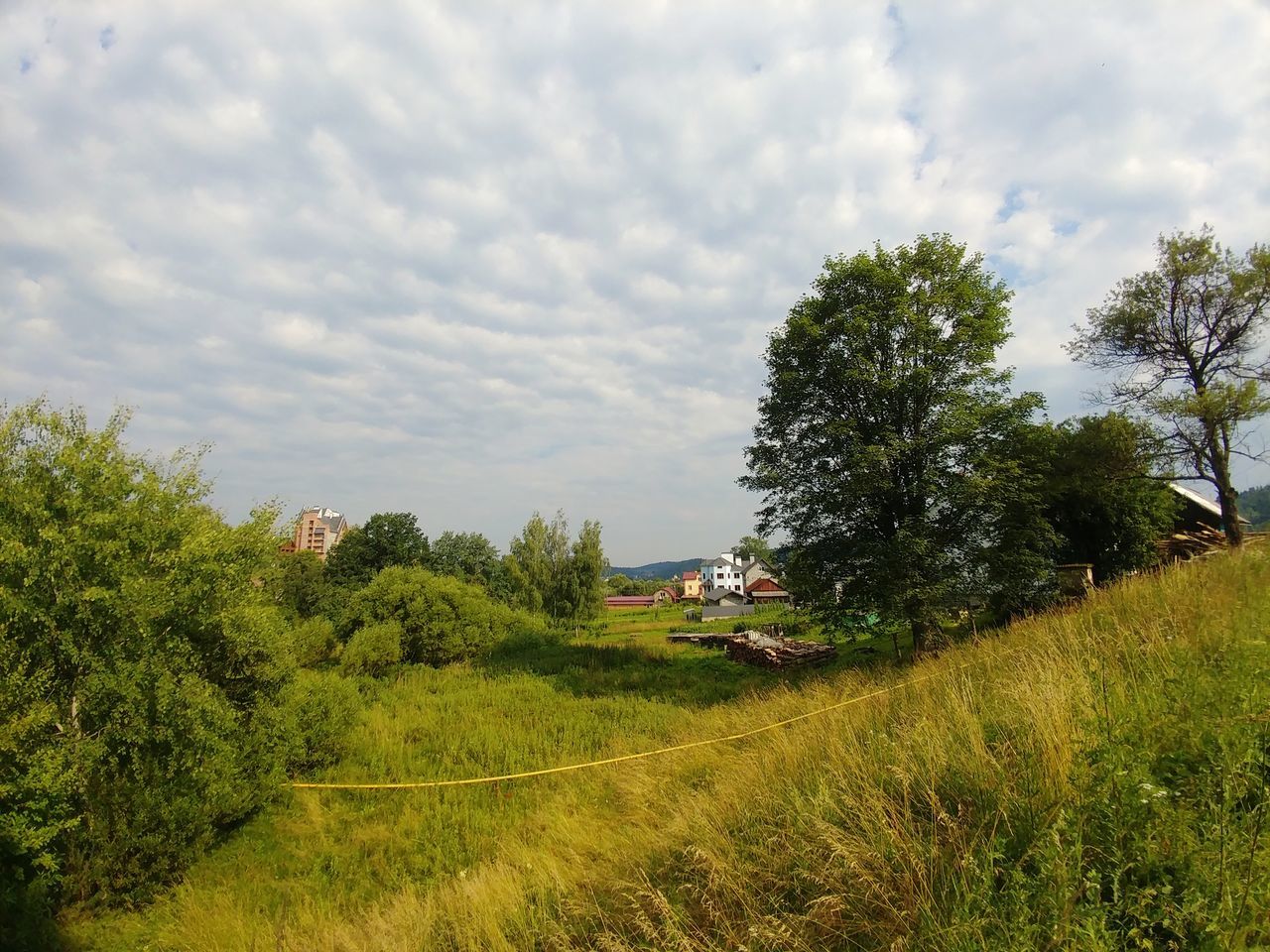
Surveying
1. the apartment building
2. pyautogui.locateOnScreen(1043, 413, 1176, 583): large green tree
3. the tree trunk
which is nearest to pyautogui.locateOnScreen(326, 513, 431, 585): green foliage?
pyautogui.locateOnScreen(1043, 413, 1176, 583): large green tree

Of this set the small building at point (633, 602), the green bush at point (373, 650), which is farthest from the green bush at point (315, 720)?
the small building at point (633, 602)

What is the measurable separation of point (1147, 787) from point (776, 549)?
1365 centimetres

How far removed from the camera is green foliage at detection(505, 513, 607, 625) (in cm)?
3475

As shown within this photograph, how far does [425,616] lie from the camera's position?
22938mm

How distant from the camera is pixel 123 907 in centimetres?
729

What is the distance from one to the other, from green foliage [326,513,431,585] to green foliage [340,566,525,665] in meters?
29.9

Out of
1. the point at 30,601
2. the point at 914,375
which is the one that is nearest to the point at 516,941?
the point at 30,601

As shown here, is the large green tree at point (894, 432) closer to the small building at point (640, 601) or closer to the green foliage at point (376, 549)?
the green foliage at point (376, 549)

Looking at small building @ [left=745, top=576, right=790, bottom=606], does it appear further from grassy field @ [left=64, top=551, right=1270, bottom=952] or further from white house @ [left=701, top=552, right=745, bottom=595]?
grassy field @ [left=64, top=551, right=1270, bottom=952]

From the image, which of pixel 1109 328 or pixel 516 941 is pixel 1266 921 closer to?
pixel 516 941

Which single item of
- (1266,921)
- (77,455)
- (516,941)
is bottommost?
(516,941)

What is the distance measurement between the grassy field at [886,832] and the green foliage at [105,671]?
91 cm

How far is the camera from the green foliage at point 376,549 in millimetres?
52000

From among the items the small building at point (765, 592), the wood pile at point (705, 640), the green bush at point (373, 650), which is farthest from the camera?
the small building at point (765, 592)
